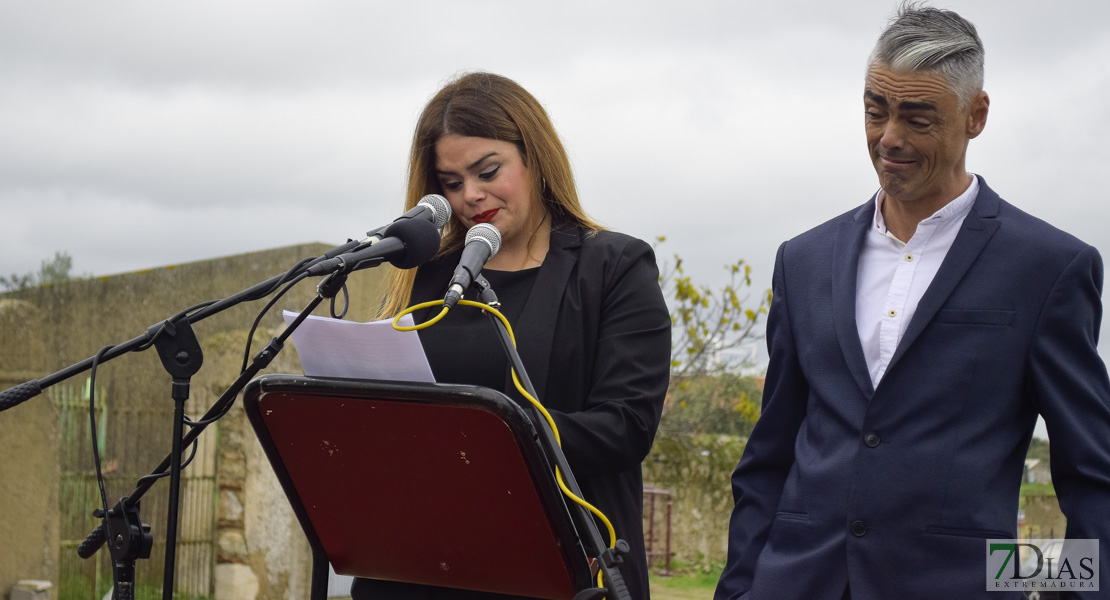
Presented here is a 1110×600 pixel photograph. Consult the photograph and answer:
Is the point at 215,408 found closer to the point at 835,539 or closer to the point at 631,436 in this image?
the point at 631,436

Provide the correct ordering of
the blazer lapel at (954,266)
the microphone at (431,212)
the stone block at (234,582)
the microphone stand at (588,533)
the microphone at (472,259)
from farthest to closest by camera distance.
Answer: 1. the stone block at (234,582)
2. the microphone at (431,212)
3. the blazer lapel at (954,266)
4. the microphone at (472,259)
5. the microphone stand at (588,533)

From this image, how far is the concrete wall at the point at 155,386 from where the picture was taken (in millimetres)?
5500

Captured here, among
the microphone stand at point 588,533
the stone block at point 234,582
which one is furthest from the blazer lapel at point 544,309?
the stone block at point 234,582

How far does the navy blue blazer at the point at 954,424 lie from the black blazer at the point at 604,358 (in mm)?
370

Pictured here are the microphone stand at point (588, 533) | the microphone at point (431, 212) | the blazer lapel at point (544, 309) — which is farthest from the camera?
the blazer lapel at point (544, 309)

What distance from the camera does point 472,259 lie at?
2104 mm

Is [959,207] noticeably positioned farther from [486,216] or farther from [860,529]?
[486,216]

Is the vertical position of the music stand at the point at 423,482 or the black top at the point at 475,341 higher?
the black top at the point at 475,341

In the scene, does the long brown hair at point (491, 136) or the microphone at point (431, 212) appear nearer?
the microphone at point (431, 212)

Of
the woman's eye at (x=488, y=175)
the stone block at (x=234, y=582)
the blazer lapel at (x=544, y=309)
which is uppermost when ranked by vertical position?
the woman's eye at (x=488, y=175)

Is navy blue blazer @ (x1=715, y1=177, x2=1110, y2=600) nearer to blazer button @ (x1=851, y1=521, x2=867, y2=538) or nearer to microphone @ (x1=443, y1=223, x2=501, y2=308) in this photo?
blazer button @ (x1=851, y1=521, x2=867, y2=538)

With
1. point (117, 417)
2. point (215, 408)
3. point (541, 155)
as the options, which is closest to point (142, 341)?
point (215, 408)

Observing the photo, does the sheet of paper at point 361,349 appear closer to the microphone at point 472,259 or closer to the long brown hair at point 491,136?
the microphone at point 472,259

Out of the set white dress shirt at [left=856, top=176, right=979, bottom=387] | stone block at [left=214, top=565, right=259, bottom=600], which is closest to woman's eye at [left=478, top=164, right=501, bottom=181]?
white dress shirt at [left=856, top=176, right=979, bottom=387]
